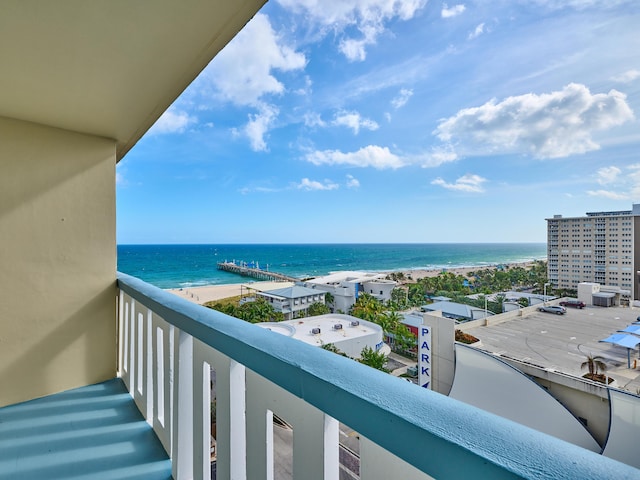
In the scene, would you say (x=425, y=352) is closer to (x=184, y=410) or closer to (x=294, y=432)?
(x=184, y=410)

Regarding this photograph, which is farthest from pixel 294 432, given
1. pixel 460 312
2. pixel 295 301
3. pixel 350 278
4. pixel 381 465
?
pixel 350 278

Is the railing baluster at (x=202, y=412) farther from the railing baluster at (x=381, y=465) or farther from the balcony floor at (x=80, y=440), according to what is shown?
the railing baluster at (x=381, y=465)

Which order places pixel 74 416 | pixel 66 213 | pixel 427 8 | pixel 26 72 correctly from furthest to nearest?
pixel 427 8 → pixel 66 213 → pixel 74 416 → pixel 26 72

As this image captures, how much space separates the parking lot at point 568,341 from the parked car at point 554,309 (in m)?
0.14

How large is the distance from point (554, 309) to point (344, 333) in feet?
8.93

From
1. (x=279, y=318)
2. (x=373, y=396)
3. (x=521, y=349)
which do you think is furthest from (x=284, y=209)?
(x=373, y=396)

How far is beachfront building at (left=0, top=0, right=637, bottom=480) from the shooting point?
0.35m

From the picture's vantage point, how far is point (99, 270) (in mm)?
1795

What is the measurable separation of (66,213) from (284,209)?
33117 millimetres

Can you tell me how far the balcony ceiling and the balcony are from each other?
2.59 ft

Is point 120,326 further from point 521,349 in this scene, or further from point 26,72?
point 521,349

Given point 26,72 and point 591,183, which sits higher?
point 591,183

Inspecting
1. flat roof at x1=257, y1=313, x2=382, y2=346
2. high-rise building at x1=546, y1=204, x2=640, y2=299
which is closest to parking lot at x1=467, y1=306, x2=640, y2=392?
high-rise building at x1=546, y1=204, x2=640, y2=299

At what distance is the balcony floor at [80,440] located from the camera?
108 centimetres
